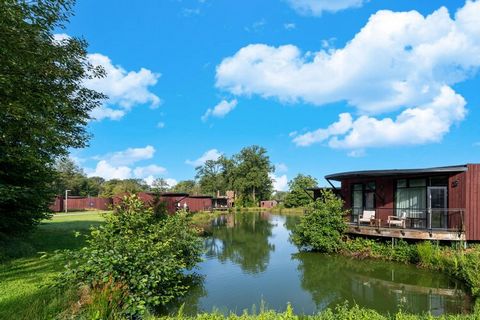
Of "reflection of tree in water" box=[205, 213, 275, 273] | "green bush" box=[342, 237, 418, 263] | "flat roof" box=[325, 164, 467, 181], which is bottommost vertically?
"reflection of tree in water" box=[205, 213, 275, 273]

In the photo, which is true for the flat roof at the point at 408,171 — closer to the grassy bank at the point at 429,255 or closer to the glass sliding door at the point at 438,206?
the glass sliding door at the point at 438,206

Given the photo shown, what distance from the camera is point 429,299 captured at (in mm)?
9219

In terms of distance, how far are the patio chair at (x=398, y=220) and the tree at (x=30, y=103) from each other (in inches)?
562

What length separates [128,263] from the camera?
21.2ft

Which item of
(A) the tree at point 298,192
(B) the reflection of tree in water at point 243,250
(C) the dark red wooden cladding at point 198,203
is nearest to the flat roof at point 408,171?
(B) the reflection of tree in water at point 243,250

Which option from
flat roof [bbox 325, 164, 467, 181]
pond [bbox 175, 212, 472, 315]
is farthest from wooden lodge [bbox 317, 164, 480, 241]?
pond [bbox 175, 212, 472, 315]

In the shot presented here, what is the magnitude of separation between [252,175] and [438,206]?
61.2 metres

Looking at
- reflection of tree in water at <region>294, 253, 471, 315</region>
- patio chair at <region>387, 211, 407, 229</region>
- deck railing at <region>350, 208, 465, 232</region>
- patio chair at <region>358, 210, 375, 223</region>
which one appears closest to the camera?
reflection of tree in water at <region>294, 253, 471, 315</region>

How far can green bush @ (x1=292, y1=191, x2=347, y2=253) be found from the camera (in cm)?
1598

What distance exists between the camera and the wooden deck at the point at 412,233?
13430 millimetres

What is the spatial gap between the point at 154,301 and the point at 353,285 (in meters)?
7.53

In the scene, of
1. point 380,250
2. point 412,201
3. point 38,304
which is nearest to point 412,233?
point 380,250

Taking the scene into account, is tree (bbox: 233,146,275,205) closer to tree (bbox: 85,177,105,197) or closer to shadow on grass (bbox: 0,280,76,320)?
tree (bbox: 85,177,105,197)

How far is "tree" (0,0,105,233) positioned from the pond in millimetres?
6440
